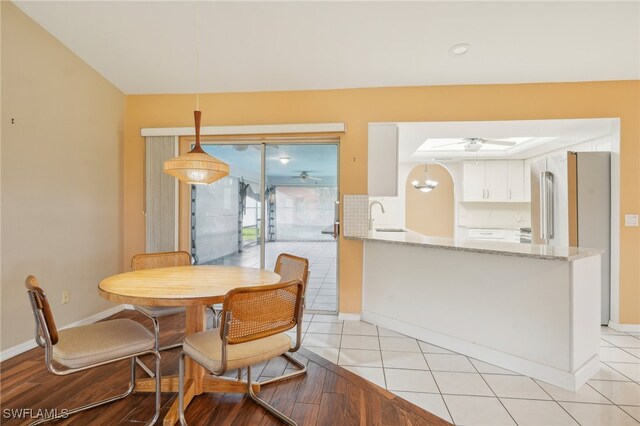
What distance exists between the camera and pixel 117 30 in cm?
261

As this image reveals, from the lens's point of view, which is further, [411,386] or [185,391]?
[411,386]

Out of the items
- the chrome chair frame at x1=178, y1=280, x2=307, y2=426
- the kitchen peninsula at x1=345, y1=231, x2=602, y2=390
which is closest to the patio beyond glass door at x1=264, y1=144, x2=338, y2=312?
the kitchen peninsula at x1=345, y1=231, x2=602, y2=390

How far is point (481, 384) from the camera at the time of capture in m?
2.11

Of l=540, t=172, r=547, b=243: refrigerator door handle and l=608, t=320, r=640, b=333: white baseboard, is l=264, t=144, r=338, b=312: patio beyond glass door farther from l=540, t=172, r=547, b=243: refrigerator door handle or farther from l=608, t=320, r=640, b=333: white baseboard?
l=608, t=320, r=640, b=333: white baseboard

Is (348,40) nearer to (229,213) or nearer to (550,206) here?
(229,213)

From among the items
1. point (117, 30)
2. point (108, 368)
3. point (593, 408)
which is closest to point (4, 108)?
point (117, 30)

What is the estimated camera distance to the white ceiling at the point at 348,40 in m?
2.33

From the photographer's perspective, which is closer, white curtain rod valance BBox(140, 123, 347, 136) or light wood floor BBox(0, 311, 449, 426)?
light wood floor BBox(0, 311, 449, 426)

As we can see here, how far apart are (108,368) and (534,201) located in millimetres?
4672

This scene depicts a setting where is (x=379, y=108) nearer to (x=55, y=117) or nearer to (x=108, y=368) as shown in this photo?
(x=55, y=117)

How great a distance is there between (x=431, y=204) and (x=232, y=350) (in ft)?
19.6

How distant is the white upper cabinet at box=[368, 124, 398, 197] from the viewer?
3.37 meters

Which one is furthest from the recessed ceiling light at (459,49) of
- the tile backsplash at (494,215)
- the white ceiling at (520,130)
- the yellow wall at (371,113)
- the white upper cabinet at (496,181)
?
the tile backsplash at (494,215)

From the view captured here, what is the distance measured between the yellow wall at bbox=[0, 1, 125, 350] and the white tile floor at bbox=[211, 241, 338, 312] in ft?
4.98
